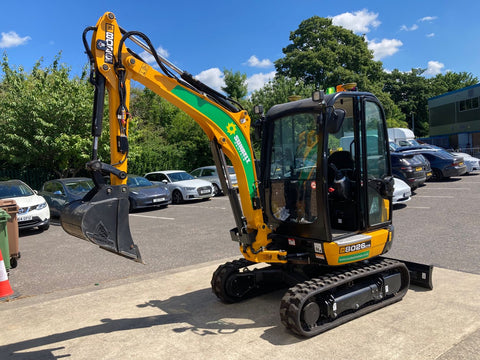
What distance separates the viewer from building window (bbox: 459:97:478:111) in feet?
128

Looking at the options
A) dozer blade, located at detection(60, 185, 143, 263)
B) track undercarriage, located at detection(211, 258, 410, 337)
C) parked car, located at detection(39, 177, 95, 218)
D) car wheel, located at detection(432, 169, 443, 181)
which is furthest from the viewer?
car wheel, located at detection(432, 169, 443, 181)

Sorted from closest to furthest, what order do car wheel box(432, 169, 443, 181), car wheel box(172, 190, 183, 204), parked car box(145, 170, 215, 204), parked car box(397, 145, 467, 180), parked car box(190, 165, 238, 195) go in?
parked car box(145, 170, 215, 204)
car wheel box(172, 190, 183, 204)
parked car box(397, 145, 467, 180)
car wheel box(432, 169, 443, 181)
parked car box(190, 165, 238, 195)

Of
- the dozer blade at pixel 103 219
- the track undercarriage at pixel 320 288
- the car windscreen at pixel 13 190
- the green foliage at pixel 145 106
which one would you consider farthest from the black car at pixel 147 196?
the dozer blade at pixel 103 219

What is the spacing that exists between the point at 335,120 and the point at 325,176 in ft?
1.99

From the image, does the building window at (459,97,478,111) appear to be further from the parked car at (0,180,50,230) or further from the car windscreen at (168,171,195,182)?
the parked car at (0,180,50,230)

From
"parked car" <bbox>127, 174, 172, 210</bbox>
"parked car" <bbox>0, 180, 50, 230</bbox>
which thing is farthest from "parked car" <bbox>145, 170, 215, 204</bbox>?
"parked car" <bbox>0, 180, 50, 230</bbox>

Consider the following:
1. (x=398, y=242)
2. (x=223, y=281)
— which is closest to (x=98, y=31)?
(x=223, y=281)

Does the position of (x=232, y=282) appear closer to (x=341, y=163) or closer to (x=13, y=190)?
(x=341, y=163)

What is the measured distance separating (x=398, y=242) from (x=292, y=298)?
4.77m

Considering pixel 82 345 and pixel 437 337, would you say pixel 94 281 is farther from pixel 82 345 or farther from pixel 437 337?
pixel 437 337

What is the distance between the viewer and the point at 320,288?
413 centimetres

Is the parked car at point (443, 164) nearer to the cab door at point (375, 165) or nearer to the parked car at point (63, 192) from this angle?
the parked car at point (63, 192)

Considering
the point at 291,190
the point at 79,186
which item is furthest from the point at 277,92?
the point at 291,190

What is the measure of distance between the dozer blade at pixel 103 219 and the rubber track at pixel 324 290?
162 centimetres
